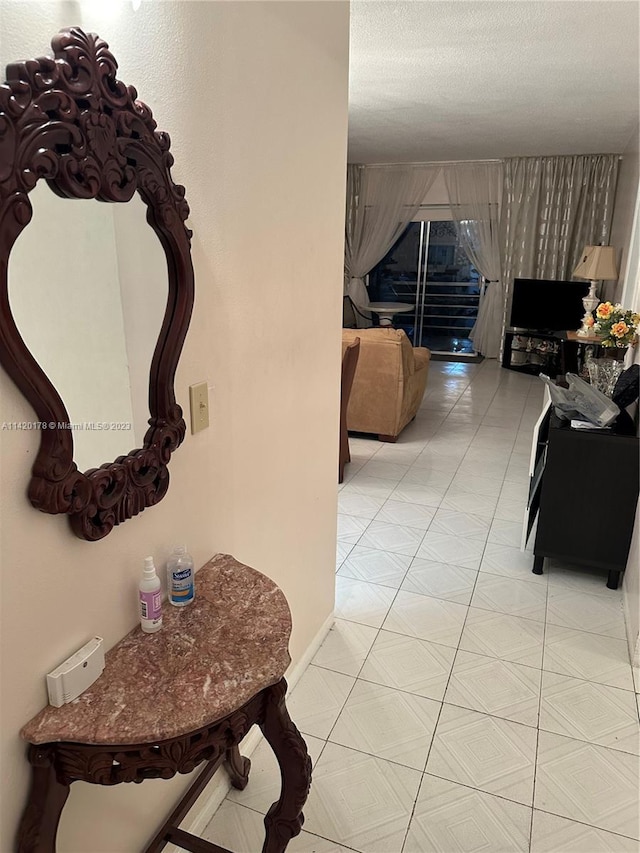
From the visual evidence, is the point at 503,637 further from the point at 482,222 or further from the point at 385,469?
Result: the point at 482,222

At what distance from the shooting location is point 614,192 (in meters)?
6.92

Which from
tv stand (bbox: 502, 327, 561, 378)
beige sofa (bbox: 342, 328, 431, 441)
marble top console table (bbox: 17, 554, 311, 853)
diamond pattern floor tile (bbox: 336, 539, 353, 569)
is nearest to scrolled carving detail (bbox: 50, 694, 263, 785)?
marble top console table (bbox: 17, 554, 311, 853)

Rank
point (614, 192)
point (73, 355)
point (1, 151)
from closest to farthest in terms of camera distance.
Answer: point (1, 151), point (73, 355), point (614, 192)

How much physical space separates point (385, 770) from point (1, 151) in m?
1.86

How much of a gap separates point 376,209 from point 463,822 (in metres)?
7.62

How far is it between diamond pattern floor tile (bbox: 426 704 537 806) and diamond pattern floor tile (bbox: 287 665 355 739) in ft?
1.13

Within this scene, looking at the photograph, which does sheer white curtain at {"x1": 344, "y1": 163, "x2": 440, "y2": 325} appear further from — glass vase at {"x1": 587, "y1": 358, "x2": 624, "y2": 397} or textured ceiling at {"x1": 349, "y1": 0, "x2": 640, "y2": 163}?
glass vase at {"x1": 587, "y1": 358, "x2": 624, "y2": 397}

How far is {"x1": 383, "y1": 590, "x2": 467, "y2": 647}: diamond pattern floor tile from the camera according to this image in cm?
246

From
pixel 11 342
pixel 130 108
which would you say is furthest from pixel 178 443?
pixel 130 108

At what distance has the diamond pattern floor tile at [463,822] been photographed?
5.27 ft

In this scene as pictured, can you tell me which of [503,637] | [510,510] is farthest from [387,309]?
[503,637]

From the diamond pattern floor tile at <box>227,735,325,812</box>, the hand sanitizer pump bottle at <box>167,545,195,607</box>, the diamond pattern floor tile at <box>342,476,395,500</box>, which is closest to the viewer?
the hand sanitizer pump bottle at <box>167,545,195,607</box>

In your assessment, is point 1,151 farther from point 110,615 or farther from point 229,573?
point 229,573

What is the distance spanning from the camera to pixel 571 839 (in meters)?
1.63
